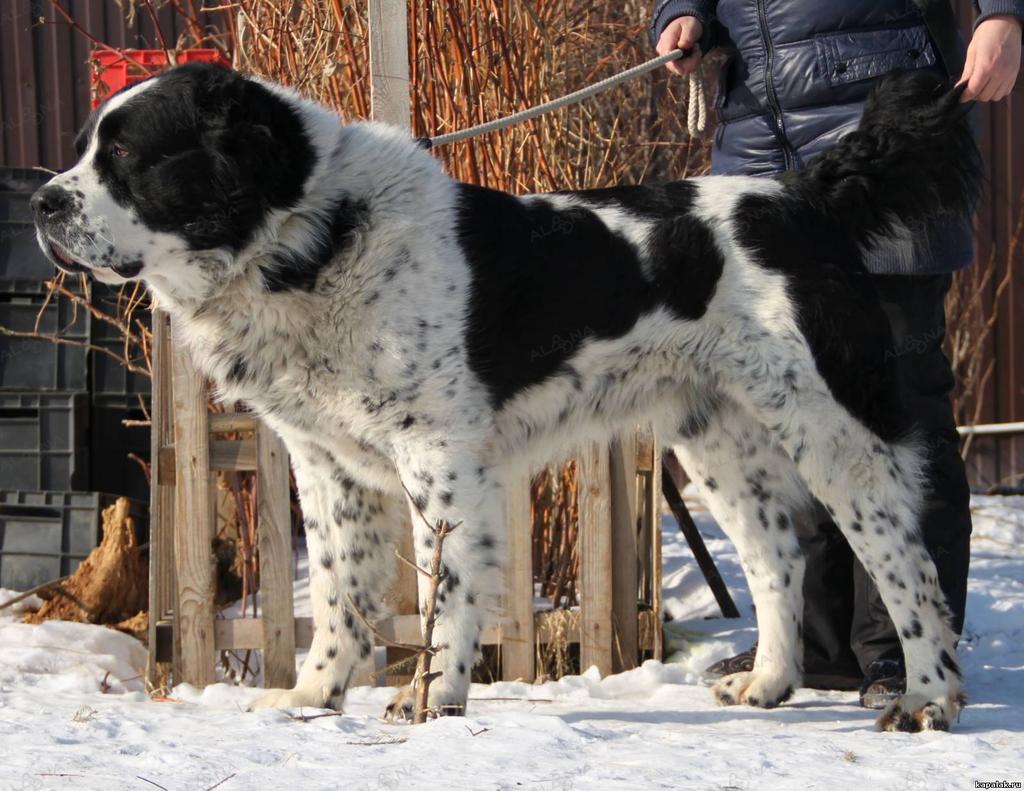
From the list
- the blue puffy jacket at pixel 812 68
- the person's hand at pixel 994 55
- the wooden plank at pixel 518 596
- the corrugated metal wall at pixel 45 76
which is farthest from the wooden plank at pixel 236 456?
the corrugated metal wall at pixel 45 76

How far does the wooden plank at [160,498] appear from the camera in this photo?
11.5ft

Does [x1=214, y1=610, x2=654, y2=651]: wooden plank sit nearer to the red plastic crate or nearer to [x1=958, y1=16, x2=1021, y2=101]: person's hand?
the red plastic crate

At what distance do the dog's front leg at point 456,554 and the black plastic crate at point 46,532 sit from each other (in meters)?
2.16

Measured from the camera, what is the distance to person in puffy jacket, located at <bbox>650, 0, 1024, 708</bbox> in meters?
3.00

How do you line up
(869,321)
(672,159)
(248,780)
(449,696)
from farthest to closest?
(672,159) → (869,321) → (449,696) → (248,780)

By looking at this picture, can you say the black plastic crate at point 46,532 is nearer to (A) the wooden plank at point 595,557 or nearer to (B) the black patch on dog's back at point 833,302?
(A) the wooden plank at point 595,557

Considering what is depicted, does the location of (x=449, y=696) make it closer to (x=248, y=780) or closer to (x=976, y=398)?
(x=248, y=780)

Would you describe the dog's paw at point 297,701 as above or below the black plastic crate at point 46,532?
below

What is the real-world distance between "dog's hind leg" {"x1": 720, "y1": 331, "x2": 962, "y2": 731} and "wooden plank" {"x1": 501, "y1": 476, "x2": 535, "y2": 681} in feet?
2.88

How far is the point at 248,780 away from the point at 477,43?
2543 mm

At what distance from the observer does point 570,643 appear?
143 inches

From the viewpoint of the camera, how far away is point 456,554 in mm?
2686

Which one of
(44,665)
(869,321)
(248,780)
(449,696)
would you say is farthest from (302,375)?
(44,665)

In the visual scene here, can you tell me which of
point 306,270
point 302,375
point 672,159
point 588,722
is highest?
point 672,159
